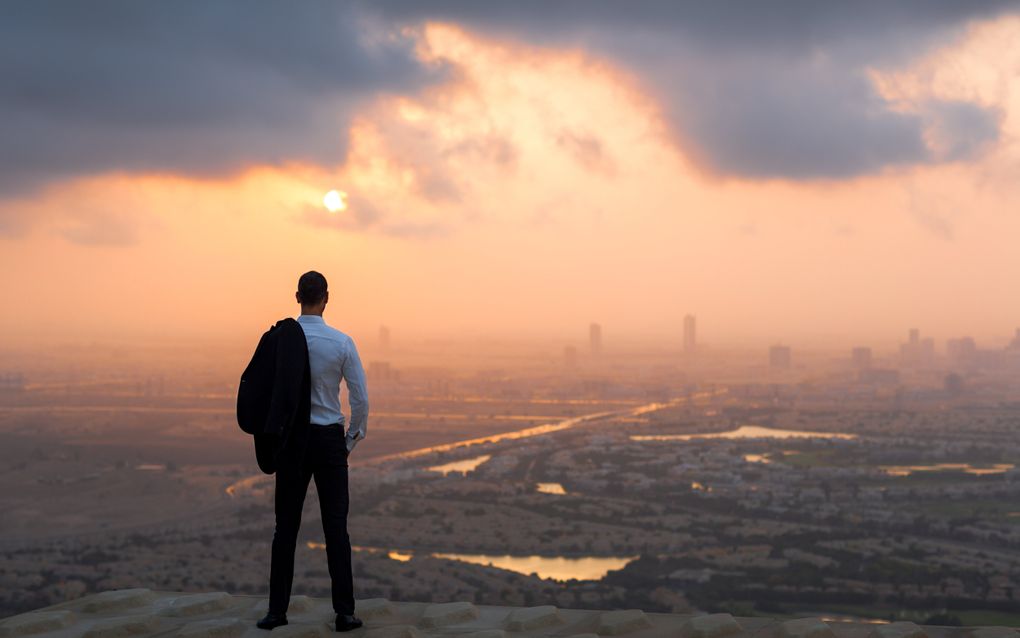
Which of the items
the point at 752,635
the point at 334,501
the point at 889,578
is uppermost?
the point at 334,501

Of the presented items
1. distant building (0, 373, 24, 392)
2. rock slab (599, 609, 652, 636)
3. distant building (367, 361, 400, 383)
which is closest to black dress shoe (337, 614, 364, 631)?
rock slab (599, 609, 652, 636)

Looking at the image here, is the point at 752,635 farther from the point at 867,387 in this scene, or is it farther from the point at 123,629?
the point at 867,387

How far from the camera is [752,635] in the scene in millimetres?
4750

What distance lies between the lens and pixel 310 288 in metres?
4.69

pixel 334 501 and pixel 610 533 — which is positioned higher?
pixel 334 501

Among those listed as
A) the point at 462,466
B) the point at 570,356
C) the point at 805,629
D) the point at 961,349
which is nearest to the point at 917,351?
the point at 961,349

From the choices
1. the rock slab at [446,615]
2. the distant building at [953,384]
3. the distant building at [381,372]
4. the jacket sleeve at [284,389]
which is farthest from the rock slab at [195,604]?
the distant building at [953,384]

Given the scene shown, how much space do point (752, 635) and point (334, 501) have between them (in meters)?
2.04

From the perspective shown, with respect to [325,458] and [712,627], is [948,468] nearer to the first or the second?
[712,627]

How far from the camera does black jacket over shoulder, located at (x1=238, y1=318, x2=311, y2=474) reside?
449 cm

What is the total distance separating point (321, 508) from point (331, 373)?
615 mm

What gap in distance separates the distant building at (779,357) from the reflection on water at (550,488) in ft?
252

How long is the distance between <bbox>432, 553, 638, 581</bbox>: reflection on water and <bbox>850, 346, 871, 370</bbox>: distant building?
8331 cm

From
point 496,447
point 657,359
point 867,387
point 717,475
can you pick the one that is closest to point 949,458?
point 717,475
